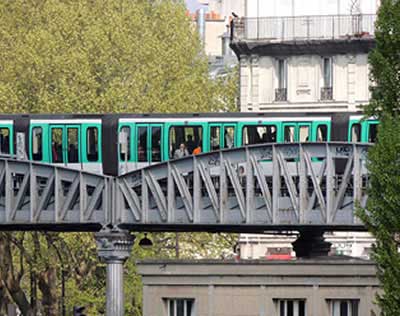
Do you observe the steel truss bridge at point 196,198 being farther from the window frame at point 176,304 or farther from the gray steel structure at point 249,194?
the window frame at point 176,304

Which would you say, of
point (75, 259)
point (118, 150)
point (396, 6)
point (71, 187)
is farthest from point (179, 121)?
point (396, 6)

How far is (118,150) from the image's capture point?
86.1 metres

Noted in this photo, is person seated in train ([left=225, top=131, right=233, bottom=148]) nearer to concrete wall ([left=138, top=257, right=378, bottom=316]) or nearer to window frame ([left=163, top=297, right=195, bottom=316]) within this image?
concrete wall ([left=138, top=257, right=378, bottom=316])

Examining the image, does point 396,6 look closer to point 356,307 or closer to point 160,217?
point 356,307

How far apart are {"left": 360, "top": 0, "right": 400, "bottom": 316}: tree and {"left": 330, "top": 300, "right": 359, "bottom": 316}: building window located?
11595mm

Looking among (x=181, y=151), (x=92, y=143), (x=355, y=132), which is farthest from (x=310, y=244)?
(x=92, y=143)

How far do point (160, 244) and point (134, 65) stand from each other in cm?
746

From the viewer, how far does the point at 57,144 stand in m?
86.8

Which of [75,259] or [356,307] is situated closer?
[356,307]

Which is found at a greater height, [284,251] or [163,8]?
[163,8]

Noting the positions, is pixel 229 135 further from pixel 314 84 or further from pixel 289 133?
pixel 314 84

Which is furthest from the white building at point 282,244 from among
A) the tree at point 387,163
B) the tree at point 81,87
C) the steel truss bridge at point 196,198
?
the tree at point 387,163

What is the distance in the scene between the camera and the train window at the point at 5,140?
3423 inches

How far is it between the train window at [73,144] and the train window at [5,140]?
2129 mm
